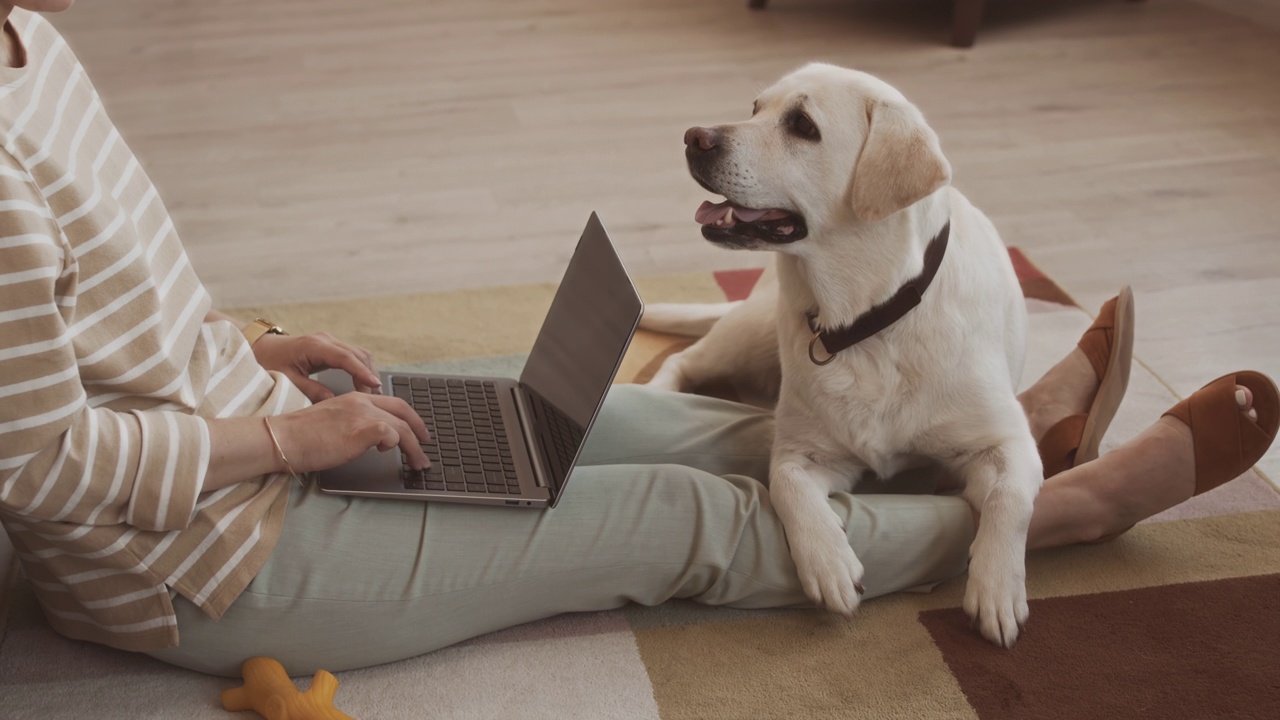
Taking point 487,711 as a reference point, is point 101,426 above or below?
above

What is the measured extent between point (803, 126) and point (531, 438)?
1.87ft

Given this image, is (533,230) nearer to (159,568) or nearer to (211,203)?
(211,203)

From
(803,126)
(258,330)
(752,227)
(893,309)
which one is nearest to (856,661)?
(893,309)

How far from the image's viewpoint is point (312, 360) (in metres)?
1.60

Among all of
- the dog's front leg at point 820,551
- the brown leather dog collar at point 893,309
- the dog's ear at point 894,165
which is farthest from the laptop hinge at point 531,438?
the dog's ear at point 894,165

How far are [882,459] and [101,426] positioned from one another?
101 centimetres

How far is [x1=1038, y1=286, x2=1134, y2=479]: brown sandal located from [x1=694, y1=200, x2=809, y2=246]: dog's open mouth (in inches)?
22.6

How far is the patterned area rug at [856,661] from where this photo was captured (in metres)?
1.45

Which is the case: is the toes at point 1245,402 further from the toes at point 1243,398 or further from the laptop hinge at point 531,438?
the laptop hinge at point 531,438

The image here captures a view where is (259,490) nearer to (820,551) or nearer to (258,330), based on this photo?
(258,330)

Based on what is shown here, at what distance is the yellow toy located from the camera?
136 centimetres

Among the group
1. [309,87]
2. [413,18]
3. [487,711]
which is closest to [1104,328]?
[487,711]

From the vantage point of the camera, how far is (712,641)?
61.6 inches

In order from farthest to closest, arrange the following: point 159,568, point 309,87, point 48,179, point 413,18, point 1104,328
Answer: point 413,18, point 309,87, point 1104,328, point 159,568, point 48,179
